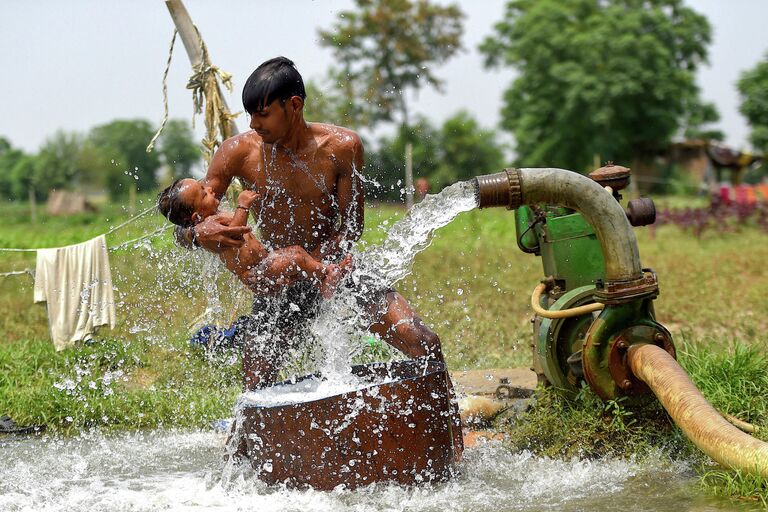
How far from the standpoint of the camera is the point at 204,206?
3.74 meters

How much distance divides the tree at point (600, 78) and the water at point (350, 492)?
32251mm

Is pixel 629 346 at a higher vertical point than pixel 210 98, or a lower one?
lower

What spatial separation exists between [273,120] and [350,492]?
1488 millimetres

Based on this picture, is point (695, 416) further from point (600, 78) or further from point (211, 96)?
point (600, 78)

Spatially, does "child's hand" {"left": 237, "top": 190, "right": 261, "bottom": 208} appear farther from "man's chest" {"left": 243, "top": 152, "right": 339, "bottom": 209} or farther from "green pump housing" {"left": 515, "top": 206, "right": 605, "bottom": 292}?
"green pump housing" {"left": 515, "top": 206, "right": 605, "bottom": 292}

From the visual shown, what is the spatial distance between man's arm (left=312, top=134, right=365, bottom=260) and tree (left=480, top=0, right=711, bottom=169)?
3221 centimetres

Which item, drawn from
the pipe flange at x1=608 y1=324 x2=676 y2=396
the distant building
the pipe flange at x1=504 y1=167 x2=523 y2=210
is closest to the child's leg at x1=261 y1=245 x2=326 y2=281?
the pipe flange at x1=504 y1=167 x2=523 y2=210

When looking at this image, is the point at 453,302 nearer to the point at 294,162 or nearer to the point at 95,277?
the point at 95,277

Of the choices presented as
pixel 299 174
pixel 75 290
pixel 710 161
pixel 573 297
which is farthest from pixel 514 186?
pixel 710 161

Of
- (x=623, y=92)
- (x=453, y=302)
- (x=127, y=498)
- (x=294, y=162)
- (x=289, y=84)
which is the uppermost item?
(x=623, y=92)

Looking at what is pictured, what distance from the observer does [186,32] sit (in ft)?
22.1

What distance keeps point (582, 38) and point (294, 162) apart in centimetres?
3491

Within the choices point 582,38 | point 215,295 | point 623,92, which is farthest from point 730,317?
point 582,38

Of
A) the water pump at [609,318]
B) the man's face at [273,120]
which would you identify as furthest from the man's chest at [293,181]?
the water pump at [609,318]
